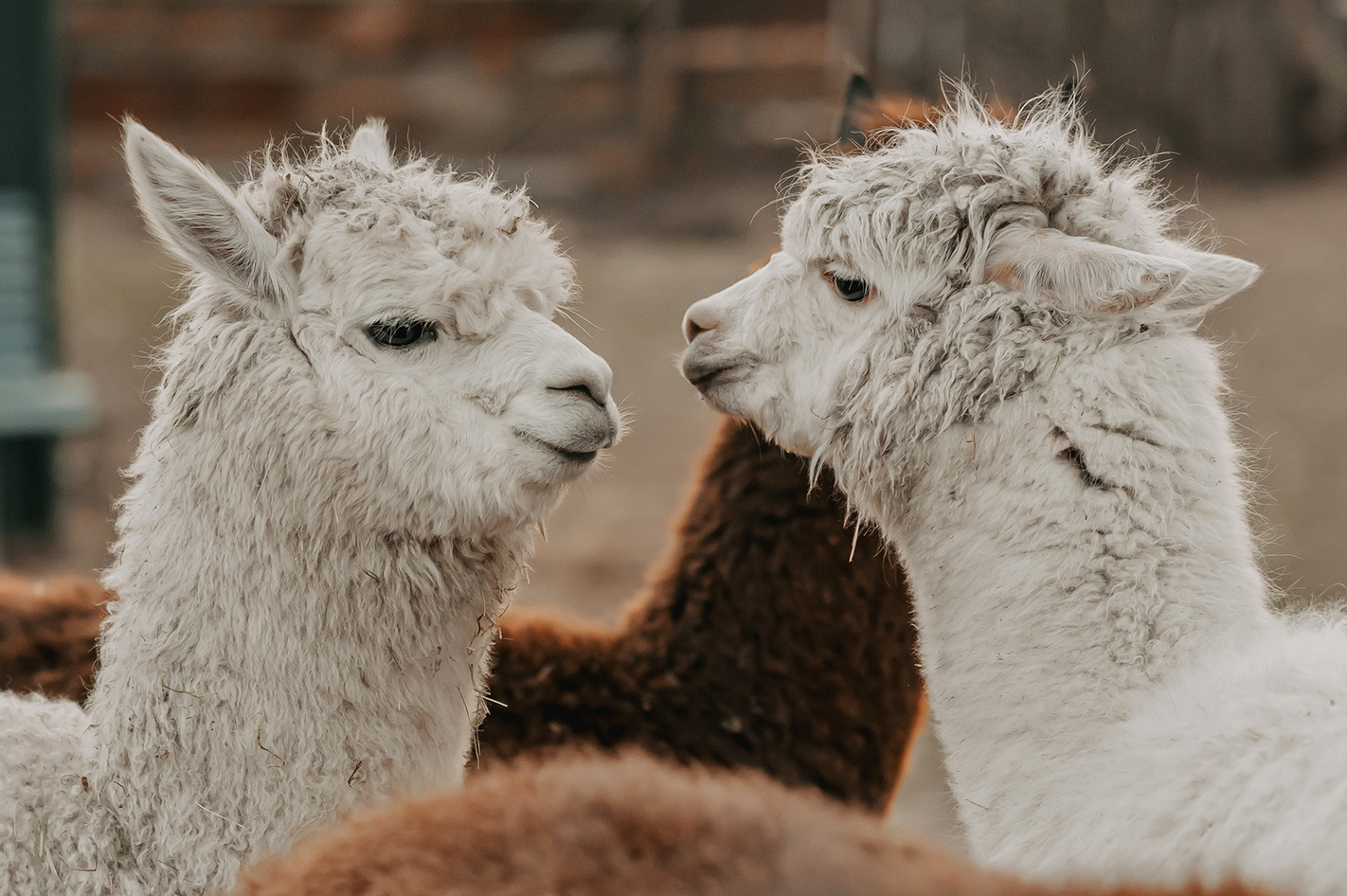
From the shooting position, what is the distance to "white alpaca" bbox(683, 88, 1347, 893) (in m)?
1.81

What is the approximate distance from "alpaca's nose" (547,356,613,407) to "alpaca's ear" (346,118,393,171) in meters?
0.60

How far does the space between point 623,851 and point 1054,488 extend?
1090mm

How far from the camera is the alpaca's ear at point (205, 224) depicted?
2.07 m

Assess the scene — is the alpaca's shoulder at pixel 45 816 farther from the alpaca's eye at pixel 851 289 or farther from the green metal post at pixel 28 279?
Answer: the green metal post at pixel 28 279

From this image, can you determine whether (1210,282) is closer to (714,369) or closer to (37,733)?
(714,369)

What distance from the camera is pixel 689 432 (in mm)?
9758

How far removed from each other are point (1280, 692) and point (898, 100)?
2.27 meters

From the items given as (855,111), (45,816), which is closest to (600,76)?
(855,111)

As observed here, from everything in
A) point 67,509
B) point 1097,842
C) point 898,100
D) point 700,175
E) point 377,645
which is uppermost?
point 700,175

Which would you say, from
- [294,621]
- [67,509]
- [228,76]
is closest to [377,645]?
[294,621]

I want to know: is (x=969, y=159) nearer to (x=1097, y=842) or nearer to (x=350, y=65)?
(x=1097, y=842)

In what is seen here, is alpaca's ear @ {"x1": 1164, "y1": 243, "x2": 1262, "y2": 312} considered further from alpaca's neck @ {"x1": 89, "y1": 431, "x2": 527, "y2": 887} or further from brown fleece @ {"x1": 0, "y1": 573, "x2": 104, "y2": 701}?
brown fleece @ {"x1": 0, "y1": 573, "x2": 104, "y2": 701}

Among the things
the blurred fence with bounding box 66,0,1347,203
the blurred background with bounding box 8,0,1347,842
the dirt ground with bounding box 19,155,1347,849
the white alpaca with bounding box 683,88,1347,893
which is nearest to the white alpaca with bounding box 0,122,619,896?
the white alpaca with bounding box 683,88,1347,893

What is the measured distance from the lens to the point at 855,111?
3.37 metres
